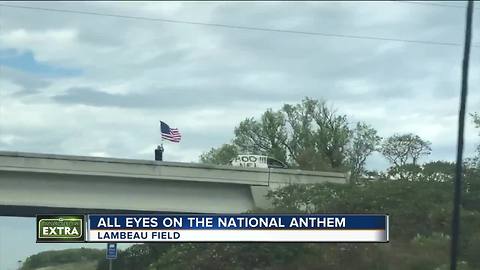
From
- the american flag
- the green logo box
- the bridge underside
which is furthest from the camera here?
the american flag

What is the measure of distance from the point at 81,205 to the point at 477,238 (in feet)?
71.8

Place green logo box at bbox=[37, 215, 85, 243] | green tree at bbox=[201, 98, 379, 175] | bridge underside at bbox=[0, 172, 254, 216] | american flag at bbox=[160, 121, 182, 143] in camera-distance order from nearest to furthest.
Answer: green logo box at bbox=[37, 215, 85, 243], bridge underside at bbox=[0, 172, 254, 216], american flag at bbox=[160, 121, 182, 143], green tree at bbox=[201, 98, 379, 175]

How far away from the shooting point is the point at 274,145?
8825 cm

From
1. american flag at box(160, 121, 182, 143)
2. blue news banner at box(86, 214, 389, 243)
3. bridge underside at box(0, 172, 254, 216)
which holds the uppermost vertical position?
american flag at box(160, 121, 182, 143)

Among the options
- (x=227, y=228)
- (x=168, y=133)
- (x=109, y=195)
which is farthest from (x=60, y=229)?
(x=168, y=133)

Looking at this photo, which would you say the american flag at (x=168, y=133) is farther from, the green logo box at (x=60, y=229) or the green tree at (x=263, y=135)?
the green tree at (x=263, y=135)

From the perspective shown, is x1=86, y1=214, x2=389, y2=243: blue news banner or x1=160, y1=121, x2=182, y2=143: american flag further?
x1=160, y1=121, x2=182, y2=143: american flag

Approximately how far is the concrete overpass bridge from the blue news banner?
18.9 meters

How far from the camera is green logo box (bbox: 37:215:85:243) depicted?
22.9 meters

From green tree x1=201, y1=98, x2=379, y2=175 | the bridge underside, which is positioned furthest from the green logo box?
green tree x1=201, y1=98, x2=379, y2=175

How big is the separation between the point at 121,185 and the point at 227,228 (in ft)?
67.7

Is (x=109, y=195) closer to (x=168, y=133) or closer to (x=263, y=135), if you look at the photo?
(x=168, y=133)

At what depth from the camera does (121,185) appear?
43406mm

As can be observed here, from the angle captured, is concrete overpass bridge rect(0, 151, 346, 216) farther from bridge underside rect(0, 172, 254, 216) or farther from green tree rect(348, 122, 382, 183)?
green tree rect(348, 122, 382, 183)
